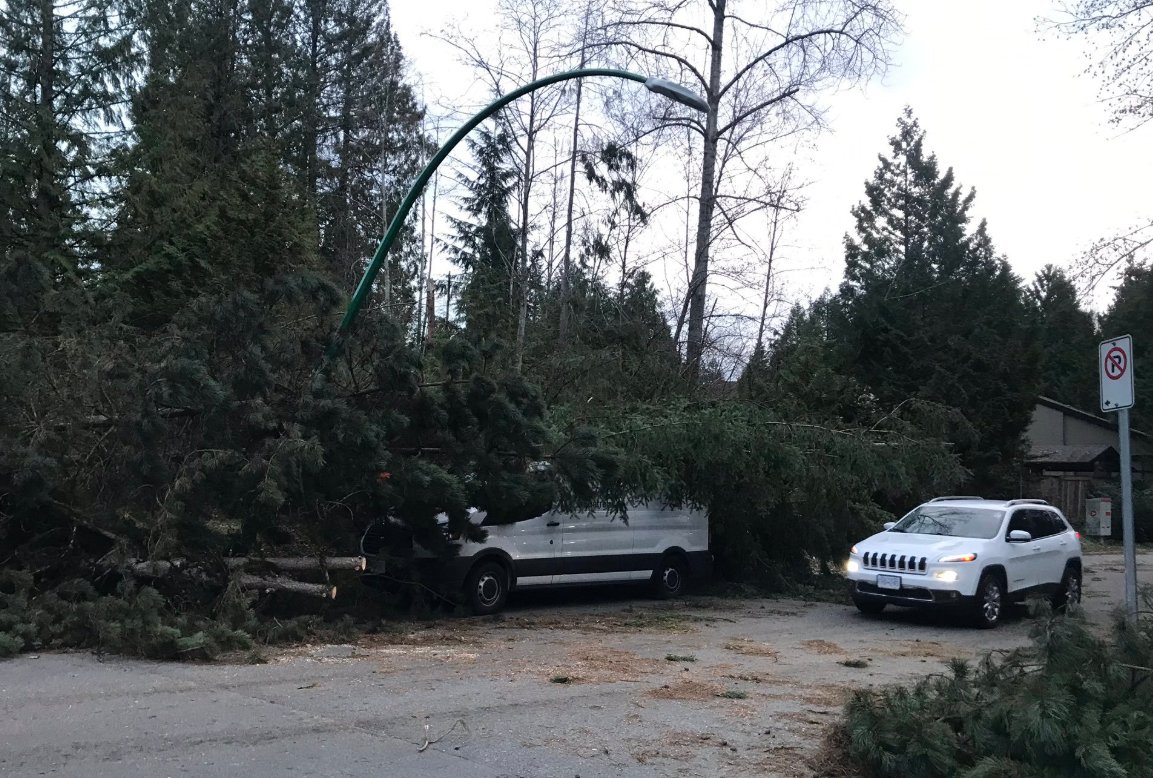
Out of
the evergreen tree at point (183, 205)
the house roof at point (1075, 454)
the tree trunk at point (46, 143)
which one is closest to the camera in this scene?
the tree trunk at point (46, 143)

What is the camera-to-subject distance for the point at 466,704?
8.30 meters

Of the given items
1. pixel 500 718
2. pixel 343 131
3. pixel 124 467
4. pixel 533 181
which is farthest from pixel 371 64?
pixel 500 718

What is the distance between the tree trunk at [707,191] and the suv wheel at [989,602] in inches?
403

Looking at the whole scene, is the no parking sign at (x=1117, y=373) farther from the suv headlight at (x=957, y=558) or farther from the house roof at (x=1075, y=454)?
the house roof at (x=1075, y=454)

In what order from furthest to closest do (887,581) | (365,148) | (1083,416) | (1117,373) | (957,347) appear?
(1083,416)
(957,347)
(365,148)
(887,581)
(1117,373)

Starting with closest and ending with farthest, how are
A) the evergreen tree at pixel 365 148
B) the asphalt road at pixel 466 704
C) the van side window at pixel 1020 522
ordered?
the asphalt road at pixel 466 704 → the van side window at pixel 1020 522 → the evergreen tree at pixel 365 148

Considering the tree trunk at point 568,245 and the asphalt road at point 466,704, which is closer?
the asphalt road at point 466,704

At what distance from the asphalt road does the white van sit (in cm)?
80

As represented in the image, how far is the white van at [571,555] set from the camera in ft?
44.0

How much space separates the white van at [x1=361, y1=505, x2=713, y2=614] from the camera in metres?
13.4

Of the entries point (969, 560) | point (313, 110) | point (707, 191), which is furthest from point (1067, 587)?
point (313, 110)

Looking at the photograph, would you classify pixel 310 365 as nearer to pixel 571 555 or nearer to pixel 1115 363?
pixel 571 555

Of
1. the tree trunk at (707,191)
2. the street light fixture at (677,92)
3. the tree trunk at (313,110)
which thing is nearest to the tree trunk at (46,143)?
the tree trunk at (313,110)

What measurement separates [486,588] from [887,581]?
5255mm
